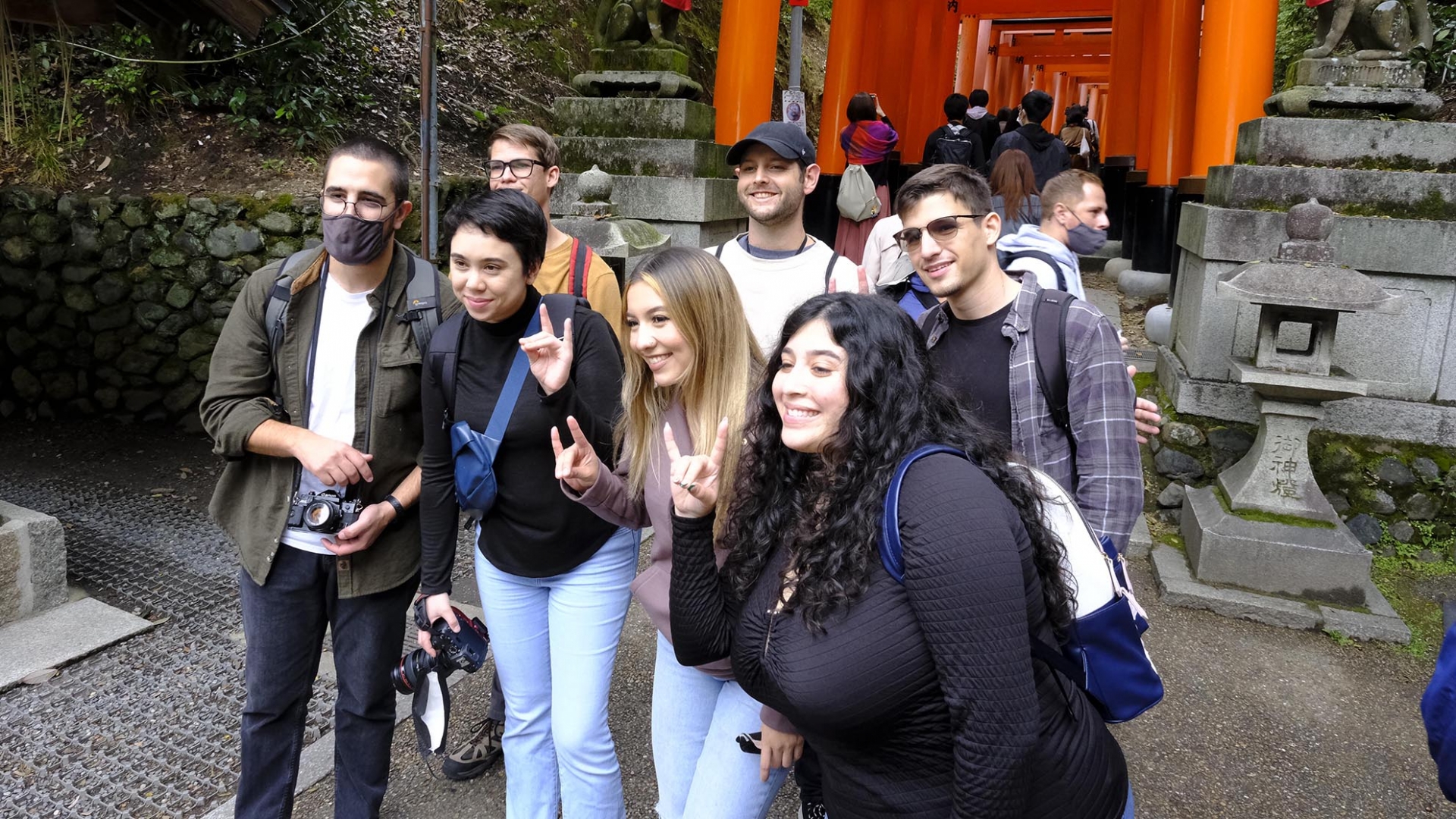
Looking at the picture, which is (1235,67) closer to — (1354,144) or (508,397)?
(1354,144)

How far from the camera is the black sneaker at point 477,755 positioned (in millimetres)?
2982

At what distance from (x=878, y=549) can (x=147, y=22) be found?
686 centimetres

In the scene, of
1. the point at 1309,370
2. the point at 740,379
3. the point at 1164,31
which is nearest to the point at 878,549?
the point at 740,379

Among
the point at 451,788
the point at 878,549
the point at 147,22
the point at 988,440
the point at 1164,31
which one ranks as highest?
the point at 1164,31

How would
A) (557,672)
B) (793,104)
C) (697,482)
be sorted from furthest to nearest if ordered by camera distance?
1. (793,104)
2. (557,672)
3. (697,482)

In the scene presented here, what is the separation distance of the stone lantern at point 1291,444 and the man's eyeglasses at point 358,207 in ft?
11.7

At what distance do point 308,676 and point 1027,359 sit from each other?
1.93 m

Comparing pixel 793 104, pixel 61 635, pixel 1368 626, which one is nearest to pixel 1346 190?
pixel 1368 626

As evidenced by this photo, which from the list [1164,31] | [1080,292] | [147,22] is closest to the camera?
[1080,292]

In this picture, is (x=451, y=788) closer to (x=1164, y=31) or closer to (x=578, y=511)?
(x=578, y=511)

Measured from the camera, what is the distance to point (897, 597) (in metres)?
1.46

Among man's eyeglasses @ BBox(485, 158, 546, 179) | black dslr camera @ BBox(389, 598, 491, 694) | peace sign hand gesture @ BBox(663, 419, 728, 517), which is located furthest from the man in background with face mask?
peace sign hand gesture @ BBox(663, 419, 728, 517)

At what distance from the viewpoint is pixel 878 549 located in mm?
1490

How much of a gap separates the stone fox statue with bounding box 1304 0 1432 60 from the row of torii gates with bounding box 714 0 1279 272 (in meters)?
1.31
